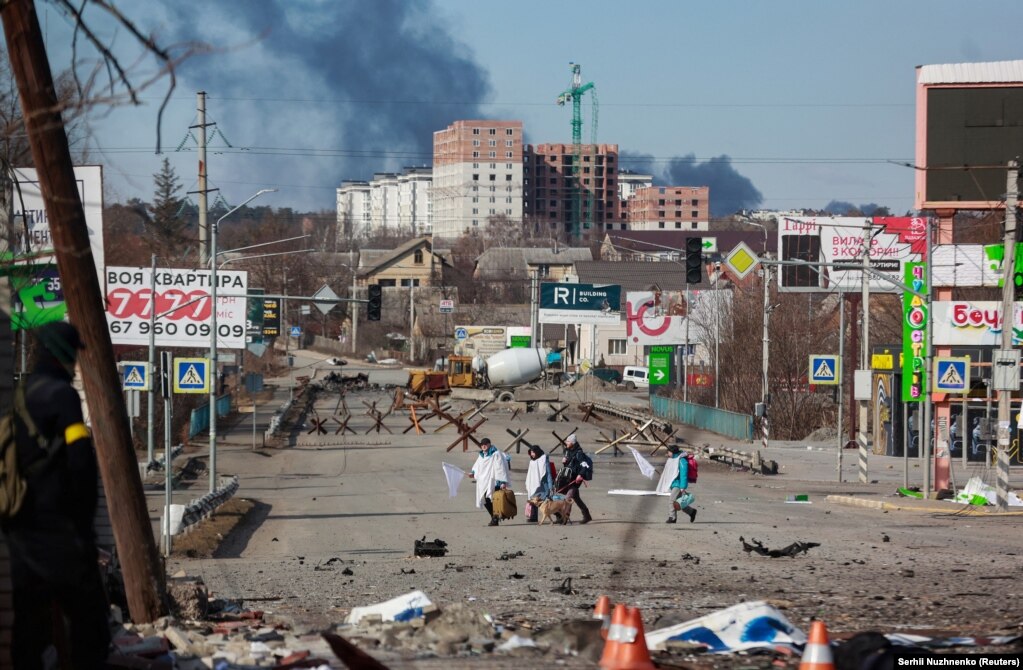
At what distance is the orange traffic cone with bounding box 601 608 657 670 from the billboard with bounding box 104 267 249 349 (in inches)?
917

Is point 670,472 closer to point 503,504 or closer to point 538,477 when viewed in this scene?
point 538,477

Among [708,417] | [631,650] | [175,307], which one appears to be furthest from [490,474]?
[708,417]

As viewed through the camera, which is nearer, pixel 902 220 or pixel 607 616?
pixel 607 616

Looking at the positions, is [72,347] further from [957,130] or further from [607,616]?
[957,130]

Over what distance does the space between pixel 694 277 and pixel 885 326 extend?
138 ft

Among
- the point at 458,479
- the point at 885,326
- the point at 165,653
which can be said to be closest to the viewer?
the point at 165,653

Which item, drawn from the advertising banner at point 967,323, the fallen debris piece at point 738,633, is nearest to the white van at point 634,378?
the advertising banner at point 967,323

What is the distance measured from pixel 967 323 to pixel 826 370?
502cm

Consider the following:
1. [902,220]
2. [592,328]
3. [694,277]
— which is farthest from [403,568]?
[592,328]

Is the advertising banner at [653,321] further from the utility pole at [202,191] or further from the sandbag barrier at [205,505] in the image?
the sandbag barrier at [205,505]

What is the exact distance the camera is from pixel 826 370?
121 feet

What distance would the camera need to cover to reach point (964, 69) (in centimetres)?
3662

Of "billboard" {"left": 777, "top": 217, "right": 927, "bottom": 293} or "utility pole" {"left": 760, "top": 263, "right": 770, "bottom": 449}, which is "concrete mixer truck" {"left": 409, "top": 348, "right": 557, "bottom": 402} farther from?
"utility pole" {"left": 760, "top": 263, "right": 770, "bottom": 449}

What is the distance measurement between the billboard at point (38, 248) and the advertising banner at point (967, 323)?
28198mm
